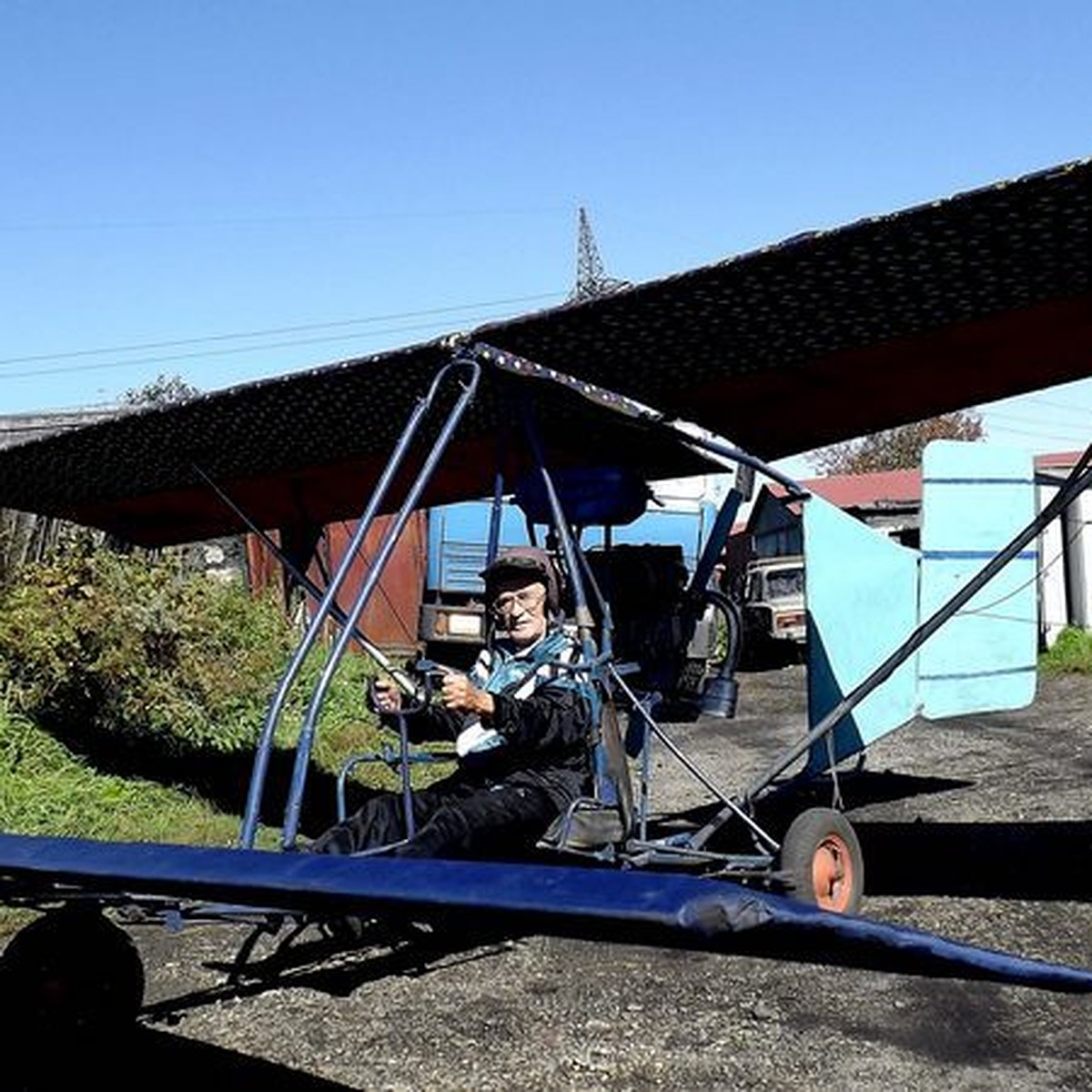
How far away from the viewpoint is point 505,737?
5.68 meters

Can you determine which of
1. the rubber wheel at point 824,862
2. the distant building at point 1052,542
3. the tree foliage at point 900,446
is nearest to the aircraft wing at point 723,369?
the rubber wheel at point 824,862

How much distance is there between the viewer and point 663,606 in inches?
305

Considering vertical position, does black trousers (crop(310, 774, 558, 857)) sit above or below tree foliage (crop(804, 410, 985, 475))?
below

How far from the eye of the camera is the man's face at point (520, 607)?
6141mm

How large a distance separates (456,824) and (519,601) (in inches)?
42.8

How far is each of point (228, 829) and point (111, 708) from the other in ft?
8.78

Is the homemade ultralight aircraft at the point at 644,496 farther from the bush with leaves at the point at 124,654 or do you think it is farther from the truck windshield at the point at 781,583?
the truck windshield at the point at 781,583

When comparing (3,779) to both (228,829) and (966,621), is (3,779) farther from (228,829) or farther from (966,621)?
(966,621)

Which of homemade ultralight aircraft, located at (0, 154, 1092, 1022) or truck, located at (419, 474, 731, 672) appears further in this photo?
truck, located at (419, 474, 731, 672)

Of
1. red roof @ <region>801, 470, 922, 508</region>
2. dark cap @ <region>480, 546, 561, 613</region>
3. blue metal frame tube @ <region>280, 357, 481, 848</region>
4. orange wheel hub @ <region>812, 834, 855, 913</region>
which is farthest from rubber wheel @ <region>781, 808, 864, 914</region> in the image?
red roof @ <region>801, 470, 922, 508</region>

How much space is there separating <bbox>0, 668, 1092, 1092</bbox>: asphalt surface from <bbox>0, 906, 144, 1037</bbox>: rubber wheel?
12 centimetres

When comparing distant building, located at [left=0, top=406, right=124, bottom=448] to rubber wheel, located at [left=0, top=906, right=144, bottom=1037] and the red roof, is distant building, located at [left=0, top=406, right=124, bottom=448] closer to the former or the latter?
rubber wheel, located at [left=0, top=906, right=144, bottom=1037]

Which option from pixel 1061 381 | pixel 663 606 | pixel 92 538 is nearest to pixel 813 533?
pixel 663 606

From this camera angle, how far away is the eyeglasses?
6137 mm
